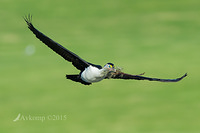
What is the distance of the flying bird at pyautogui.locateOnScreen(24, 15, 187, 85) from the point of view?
12398 millimetres

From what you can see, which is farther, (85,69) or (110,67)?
(85,69)

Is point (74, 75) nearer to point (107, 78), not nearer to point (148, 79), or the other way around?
point (107, 78)

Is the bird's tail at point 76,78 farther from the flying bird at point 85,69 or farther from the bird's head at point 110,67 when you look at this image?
the bird's head at point 110,67

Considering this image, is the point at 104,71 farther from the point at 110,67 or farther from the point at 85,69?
the point at 85,69

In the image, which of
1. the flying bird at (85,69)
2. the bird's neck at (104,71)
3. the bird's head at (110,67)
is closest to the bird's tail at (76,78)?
the flying bird at (85,69)

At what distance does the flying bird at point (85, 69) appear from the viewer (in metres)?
12.4

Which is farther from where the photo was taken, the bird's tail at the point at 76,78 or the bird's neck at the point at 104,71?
the bird's tail at the point at 76,78

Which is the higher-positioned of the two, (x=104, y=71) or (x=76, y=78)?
(x=76, y=78)

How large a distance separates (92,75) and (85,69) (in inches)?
34.1

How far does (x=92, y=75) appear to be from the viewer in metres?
12.6

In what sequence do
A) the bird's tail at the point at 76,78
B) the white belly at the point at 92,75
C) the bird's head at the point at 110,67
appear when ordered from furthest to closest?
the bird's tail at the point at 76,78
the white belly at the point at 92,75
the bird's head at the point at 110,67

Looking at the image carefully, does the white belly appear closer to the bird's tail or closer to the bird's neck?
the bird's neck

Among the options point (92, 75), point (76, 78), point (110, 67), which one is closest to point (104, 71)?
point (110, 67)

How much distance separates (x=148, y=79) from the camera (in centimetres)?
1341
